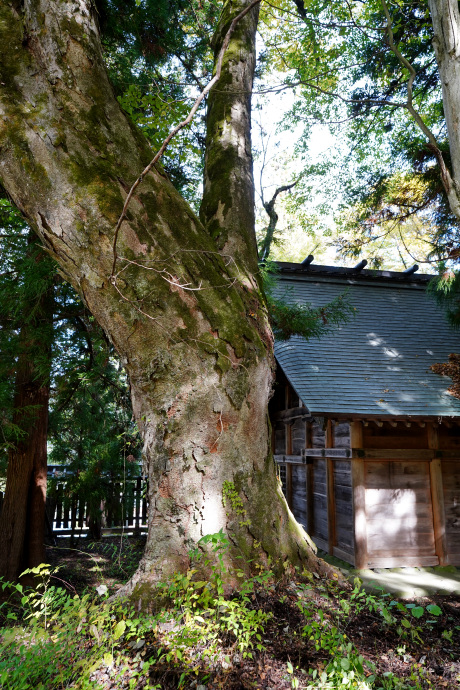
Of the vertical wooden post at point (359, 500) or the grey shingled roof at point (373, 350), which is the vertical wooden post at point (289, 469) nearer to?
the grey shingled roof at point (373, 350)

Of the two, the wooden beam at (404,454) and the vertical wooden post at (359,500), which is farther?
the wooden beam at (404,454)

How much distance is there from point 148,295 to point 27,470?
549cm

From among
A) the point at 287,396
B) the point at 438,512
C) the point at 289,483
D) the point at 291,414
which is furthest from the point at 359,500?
the point at 287,396

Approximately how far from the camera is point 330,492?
851 centimetres

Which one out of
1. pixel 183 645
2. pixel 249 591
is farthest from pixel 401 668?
pixel 183 645

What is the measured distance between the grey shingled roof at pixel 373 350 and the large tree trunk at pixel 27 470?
4379 millimetres

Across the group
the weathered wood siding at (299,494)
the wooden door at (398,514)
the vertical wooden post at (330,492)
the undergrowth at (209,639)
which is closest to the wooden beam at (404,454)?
the wooden door at (398,514)

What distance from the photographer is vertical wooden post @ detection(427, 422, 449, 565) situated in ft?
25.7

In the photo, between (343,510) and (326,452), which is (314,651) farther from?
(326,452)

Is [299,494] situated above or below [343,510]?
above

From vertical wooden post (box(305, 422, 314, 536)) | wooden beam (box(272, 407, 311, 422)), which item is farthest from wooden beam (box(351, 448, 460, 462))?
vertical wooden post (box(305, 422, 314, 536))

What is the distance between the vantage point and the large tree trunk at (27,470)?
259 inches

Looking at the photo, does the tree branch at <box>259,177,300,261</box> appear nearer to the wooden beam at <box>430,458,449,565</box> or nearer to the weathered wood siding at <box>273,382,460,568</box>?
the weathered wood siding at <box>273,382,460,568</box>

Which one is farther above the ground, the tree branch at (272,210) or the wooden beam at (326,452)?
the tree branch at (272,210)
